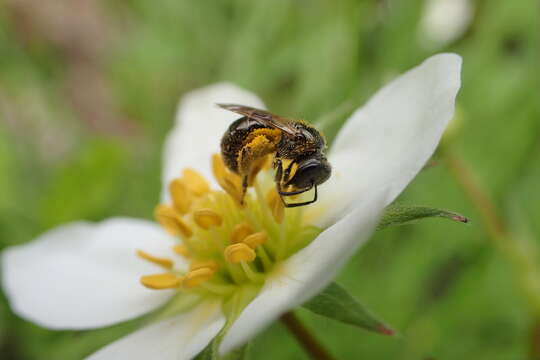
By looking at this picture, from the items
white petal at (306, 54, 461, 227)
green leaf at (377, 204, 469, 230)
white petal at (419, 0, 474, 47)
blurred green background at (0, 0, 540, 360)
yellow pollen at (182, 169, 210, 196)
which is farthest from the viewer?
white petal at (419, 0, 474, 47)

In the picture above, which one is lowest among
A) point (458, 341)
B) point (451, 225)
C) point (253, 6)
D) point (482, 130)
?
point (458, 341)

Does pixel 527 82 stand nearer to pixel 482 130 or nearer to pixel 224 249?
pixel 482 130

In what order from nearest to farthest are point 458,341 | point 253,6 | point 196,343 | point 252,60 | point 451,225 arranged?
point 196,343, point 458,341, point 451,225, point 252,60, point 253,6

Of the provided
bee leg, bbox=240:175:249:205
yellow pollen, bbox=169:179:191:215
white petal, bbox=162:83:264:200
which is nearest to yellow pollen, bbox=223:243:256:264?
bee leg, bbox=240:175:249:205

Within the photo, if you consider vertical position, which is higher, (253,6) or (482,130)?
(253,6)

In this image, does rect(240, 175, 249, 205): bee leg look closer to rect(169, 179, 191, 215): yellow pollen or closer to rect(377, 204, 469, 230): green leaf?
rect(169, 179, 191, 215): yellow pollen

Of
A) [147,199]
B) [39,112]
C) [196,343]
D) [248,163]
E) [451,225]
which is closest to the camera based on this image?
[196,343]

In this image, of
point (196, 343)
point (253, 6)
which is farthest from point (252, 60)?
point (196, 343)
